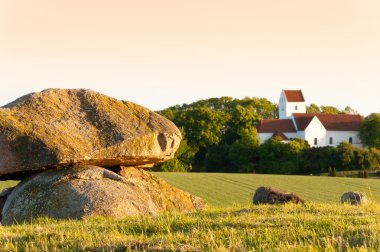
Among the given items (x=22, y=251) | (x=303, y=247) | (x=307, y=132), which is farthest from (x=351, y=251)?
(x=307, y=132)

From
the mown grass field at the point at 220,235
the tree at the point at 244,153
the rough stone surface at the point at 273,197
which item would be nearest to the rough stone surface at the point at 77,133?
the rough stone surface at the point at 273,197

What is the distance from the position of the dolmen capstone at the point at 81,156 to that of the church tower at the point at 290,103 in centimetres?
10295

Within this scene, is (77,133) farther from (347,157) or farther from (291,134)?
(291,134)

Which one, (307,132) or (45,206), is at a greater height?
(307,132)

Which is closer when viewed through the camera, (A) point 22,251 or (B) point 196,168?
(A) point 22,251

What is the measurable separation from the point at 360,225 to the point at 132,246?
12.2 ft

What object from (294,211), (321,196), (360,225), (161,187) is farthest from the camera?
(321,196)

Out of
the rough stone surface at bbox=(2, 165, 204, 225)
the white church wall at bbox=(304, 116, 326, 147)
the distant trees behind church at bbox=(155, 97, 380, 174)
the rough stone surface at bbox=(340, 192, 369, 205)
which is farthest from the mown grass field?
the white church wall at bbox=(304, 116, 326, 147)

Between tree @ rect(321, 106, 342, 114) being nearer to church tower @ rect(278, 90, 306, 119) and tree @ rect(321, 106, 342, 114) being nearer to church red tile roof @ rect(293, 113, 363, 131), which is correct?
church tower @ rect(278, 90, 306, 119)

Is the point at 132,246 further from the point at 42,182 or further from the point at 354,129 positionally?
the point at 354,129

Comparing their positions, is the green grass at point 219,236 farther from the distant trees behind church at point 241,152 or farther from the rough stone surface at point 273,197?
the distant trees behind church at point 241,152

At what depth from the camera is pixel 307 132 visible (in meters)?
100

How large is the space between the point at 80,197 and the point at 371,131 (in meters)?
89.8

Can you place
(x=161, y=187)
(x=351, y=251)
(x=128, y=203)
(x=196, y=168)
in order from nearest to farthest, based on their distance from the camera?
(x=351, y=251)
(x=128, y=203)
(x=161, y=187)
(x=196, y=168)
